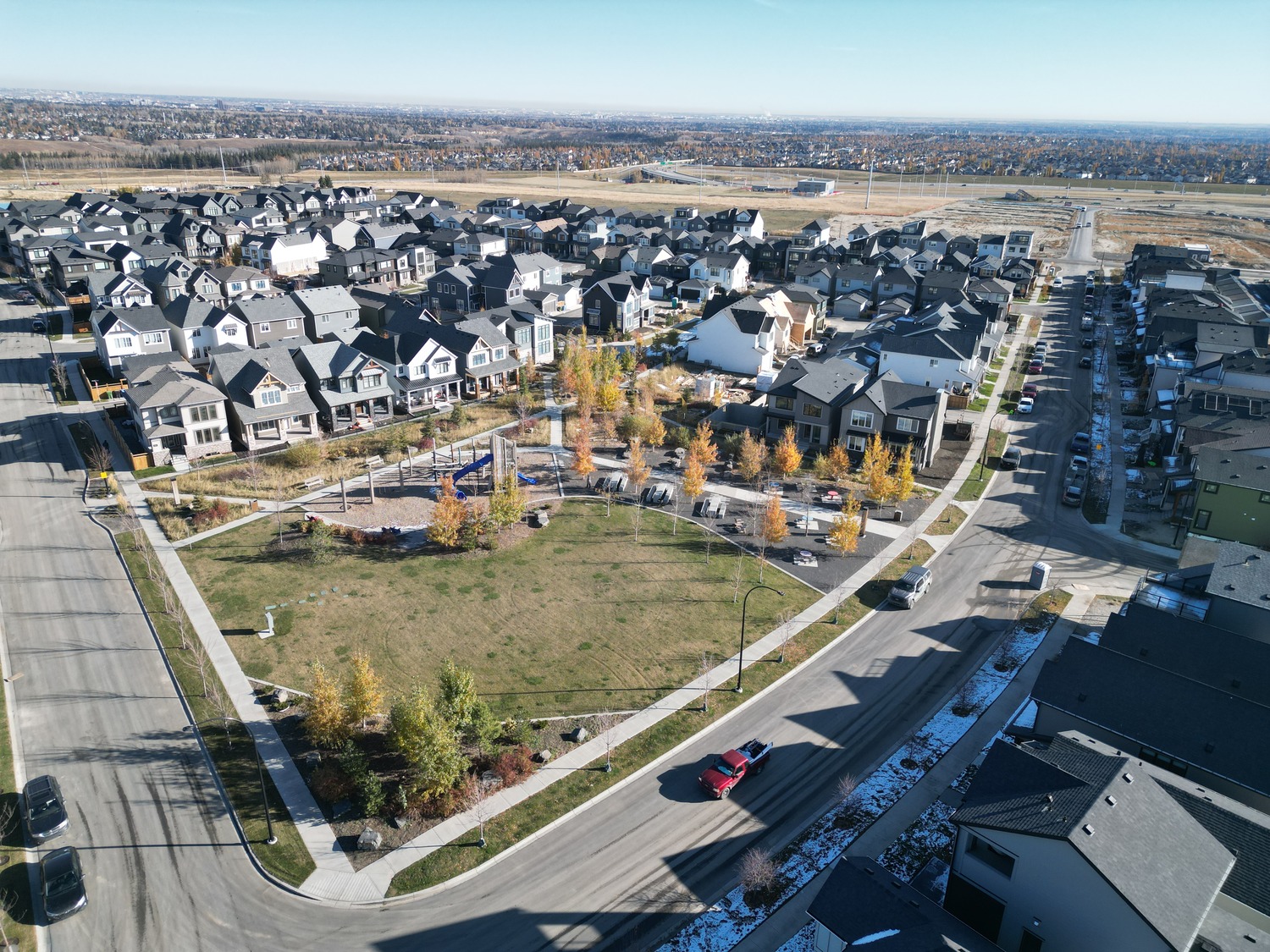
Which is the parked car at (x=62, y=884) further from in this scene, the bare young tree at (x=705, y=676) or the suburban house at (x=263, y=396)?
the suburban house at (x=263, y=396)

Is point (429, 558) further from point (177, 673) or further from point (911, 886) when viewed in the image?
point (911, 886)

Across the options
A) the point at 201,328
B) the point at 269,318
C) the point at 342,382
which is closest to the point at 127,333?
the point at 201,328

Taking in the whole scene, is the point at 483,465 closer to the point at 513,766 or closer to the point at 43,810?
the point at 513,766

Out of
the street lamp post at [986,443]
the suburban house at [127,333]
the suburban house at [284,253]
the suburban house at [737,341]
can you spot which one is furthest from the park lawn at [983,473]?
the suburban house at [284,253]

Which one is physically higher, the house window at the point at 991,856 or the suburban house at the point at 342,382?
the suburban house at the point at 342,382

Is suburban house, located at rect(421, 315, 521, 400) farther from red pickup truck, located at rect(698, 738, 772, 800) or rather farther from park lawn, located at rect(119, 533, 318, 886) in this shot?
red pickup truck, located at rect(698, 738, 772, 800)

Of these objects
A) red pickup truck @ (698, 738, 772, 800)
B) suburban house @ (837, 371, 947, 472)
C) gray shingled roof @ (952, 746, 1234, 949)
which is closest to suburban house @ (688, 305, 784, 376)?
suburban house @ (837, 371, 947, 472)

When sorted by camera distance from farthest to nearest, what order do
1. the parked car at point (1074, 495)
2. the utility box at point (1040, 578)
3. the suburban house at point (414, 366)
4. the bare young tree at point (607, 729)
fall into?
the suburban house at point (414, 366)
the parked car at point (1074, 495)
the utility box at point (1040, 578)
the bare young tree at point (607, 729)
